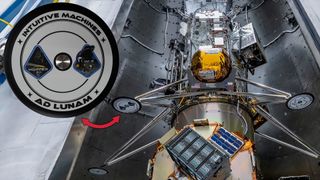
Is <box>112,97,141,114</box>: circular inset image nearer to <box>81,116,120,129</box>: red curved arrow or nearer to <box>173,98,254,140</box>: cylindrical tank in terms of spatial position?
<box>173,98,254,140</box>: cylindrical tank

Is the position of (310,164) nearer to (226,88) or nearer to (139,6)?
(226,88)

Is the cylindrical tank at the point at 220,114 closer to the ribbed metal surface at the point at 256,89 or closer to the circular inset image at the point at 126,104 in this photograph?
the circular inset image at the point at 126,104

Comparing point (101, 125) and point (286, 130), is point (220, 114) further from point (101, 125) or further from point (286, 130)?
point (101, 125)

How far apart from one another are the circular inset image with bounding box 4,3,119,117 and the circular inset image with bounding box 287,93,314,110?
2284 mm

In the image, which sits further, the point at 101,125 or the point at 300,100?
the point at 101,125

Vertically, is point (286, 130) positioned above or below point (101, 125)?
below

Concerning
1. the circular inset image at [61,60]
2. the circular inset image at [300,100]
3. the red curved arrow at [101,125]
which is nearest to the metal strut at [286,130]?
the circular inset image at [300,100]

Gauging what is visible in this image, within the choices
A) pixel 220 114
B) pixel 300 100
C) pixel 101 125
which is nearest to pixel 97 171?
pixel 101 125

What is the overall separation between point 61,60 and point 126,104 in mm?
1130

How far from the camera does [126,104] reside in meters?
5.12

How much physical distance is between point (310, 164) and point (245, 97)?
4.64ft

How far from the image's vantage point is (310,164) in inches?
228

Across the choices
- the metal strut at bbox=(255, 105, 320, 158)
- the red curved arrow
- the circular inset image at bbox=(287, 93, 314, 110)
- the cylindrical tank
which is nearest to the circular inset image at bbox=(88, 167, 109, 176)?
the red curved arrow

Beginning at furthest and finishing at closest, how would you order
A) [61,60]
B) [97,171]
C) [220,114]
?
[97,171], [220,114], [61,60]
